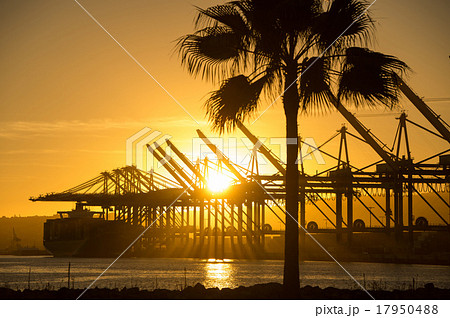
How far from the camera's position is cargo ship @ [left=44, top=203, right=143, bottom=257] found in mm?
139875

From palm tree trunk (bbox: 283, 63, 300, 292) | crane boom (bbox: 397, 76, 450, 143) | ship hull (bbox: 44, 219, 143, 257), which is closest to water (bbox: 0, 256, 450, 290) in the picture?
palm tree trunk (bbox: 283, 63, 300, 292)

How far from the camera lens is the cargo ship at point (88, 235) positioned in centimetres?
13988

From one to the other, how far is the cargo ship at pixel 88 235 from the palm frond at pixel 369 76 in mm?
125028

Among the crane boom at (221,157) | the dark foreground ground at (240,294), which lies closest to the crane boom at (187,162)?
the crane boom at (221,157)

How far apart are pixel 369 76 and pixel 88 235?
421 ft

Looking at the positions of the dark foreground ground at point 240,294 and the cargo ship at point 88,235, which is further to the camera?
the cargo ship at point 88,235

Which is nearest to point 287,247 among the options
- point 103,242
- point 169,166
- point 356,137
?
point 356,137

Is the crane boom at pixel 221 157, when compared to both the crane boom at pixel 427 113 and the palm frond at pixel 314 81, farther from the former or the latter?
the palm frond at pixel 314 81

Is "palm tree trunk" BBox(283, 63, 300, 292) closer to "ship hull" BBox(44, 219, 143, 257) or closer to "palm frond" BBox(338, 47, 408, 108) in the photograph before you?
"palm frond" BBox(338, 47, 408, 108)

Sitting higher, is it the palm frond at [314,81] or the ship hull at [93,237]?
the palm frond at [314,81]

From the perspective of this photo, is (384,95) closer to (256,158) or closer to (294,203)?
(294,203)

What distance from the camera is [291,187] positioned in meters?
16.7

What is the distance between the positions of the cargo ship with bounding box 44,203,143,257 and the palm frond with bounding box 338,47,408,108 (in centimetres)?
12503

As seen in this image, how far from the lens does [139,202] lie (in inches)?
5271
